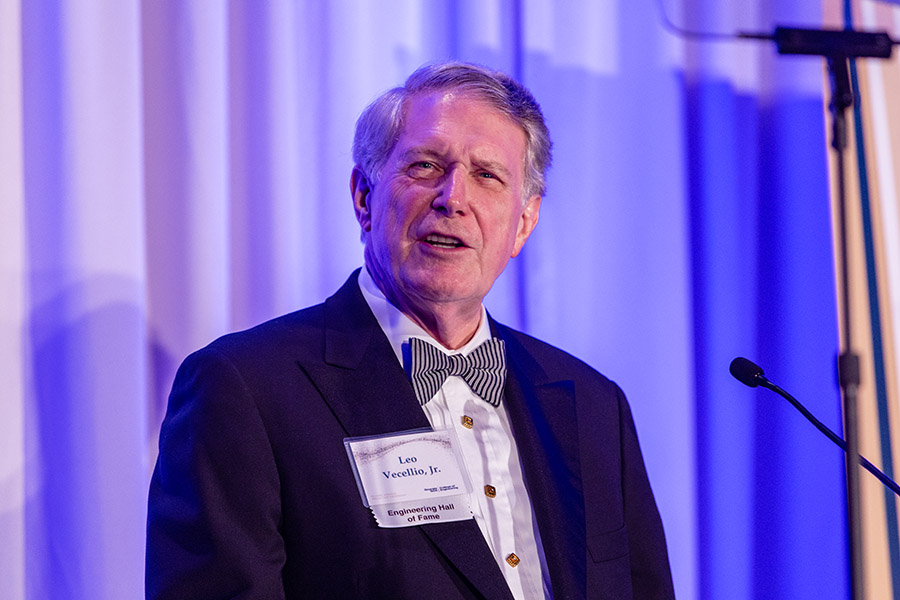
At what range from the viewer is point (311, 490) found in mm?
1646

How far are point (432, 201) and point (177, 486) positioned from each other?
2.35ft

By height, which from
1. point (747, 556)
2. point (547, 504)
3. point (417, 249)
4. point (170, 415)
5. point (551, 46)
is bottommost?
point (747, 556)

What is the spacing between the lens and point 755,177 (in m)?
2.67

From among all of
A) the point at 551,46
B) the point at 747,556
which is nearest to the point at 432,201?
the point at 551,46

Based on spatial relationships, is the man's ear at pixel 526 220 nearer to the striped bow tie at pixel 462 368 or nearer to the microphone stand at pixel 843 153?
the striped bow tie at pixel 462 368

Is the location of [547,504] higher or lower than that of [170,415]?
lower

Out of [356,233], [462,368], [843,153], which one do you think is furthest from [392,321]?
[843,153]

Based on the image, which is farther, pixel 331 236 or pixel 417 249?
pixel 331 236

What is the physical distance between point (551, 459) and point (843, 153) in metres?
0.82

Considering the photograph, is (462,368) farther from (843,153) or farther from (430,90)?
(843,153)

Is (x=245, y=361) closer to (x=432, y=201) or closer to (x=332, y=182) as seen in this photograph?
(x=432, y=201)

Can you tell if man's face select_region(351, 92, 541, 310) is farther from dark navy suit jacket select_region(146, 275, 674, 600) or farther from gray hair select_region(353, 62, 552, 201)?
dark navy suit jacket select_region(146, 275, 674, 600)

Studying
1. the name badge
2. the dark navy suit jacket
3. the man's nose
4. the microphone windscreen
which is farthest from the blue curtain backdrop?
the microphone windscreen

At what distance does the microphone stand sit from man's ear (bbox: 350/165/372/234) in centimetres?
81
